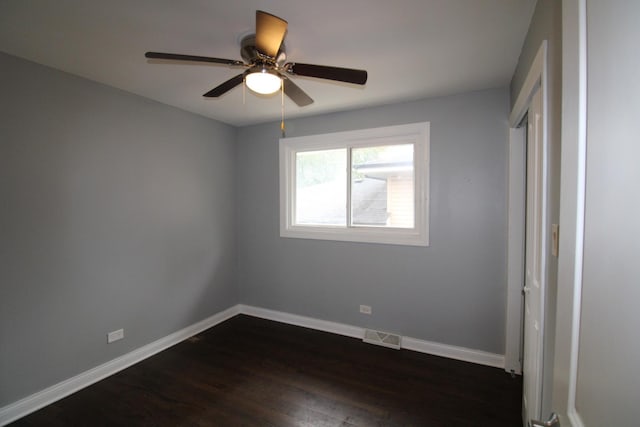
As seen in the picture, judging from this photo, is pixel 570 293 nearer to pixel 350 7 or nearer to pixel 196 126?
pixel 350 7

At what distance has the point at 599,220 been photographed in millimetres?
583

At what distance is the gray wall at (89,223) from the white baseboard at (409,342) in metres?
0.89

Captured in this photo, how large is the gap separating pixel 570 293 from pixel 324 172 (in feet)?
10.0

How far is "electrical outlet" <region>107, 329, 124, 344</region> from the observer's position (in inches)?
102

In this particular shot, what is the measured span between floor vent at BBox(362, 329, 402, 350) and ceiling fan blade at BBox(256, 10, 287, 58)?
284 centimetres

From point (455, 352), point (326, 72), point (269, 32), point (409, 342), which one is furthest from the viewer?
point (409, 342)

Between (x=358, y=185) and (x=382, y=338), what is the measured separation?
1.72 metres

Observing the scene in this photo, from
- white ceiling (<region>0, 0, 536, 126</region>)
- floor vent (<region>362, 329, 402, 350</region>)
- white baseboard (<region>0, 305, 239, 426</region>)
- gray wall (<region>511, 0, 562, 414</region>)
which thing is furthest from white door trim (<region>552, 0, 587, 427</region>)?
white baseboard (<region>0, 305, 239, 426</region>)

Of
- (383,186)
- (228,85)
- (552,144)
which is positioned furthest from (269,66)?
(383,186)

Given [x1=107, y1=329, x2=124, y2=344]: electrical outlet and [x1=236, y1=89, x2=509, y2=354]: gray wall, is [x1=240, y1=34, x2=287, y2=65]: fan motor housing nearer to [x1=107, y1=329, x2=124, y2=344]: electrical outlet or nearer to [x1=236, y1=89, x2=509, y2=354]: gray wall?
[x1=236, y1=89, x2=509, y2=354]: gray wall

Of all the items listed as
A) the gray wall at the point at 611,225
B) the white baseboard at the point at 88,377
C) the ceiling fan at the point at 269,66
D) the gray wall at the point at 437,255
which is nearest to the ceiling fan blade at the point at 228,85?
the ceiling fan at the point at 269,66

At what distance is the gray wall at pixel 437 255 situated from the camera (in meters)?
2.68

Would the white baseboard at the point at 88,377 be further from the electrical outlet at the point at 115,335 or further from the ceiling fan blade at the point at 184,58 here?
the ceiling fan blade at the point at 184,58

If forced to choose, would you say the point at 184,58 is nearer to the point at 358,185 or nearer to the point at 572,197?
the point at 572,197
